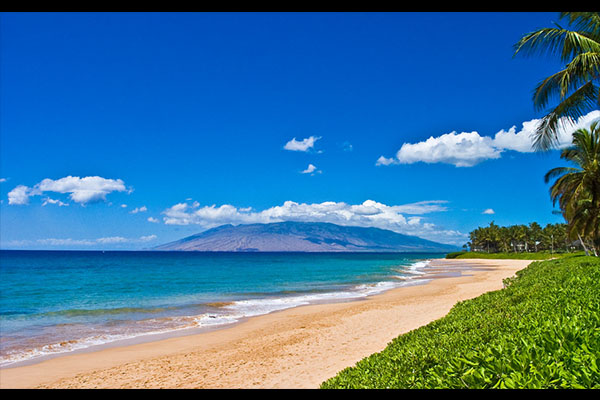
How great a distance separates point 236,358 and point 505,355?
880 cm

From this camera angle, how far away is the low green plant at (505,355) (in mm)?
2391

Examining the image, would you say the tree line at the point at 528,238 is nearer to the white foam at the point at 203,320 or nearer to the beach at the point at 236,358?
the white foam at the point at 203,320

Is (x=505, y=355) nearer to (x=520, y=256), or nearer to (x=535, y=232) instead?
(x=520, y=256)

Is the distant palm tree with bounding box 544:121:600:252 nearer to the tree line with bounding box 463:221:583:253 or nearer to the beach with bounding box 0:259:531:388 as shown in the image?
the beach with bounding box 0:259:531:388

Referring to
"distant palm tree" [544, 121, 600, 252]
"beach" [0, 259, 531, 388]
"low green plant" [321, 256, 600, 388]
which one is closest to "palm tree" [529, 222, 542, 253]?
Result: "distant palm tree" [544, 121, 600, 252]

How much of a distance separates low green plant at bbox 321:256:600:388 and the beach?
376 centimetres

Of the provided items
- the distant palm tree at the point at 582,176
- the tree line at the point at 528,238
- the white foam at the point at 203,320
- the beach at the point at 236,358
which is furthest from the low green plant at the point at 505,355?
the tree line at the point at 528,238

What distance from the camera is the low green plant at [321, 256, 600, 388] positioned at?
2.39 m

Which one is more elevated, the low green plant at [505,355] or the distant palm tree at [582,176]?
the distant palm tree at [582,176]

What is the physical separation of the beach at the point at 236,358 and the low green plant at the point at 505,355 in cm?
376

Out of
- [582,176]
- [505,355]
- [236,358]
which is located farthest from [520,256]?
[505,355]

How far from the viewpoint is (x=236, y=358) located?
413 inches
